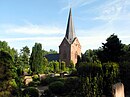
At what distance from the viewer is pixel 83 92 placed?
69.3 ft

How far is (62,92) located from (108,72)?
274 inches

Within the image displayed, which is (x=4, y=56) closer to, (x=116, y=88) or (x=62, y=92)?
(x=62, y=92)

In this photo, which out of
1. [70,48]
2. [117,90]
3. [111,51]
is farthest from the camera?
[70,48]

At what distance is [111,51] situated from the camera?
1255 inches

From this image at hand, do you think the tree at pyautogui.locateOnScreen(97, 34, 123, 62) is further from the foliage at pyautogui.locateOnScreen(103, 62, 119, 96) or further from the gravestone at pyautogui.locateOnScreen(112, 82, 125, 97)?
the gravestone at pyautogui.locateOnScreen(112, 82, 125, 97)

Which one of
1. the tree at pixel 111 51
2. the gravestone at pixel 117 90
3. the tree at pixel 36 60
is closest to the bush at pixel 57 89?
the tree at pixel 111 51

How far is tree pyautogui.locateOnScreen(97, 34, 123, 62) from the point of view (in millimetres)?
31641

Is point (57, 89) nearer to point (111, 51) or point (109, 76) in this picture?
point (109, 76)

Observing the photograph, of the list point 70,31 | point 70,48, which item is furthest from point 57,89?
point 70,48

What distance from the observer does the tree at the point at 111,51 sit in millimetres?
31641

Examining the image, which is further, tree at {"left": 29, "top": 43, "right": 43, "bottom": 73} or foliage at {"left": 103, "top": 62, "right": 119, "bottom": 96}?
tree at {"left": 29, "top": 43, "right": 43, "bottom": 73}

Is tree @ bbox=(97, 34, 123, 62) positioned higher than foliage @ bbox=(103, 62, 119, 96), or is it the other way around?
tree @ bbox=(97, 34, 123, 62)

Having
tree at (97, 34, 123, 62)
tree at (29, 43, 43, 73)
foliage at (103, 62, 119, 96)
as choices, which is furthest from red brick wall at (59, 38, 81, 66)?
foliage at (103, 62, 119, 96)

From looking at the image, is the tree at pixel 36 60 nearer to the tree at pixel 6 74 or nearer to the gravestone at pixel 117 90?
the tree at pixel 6 74
